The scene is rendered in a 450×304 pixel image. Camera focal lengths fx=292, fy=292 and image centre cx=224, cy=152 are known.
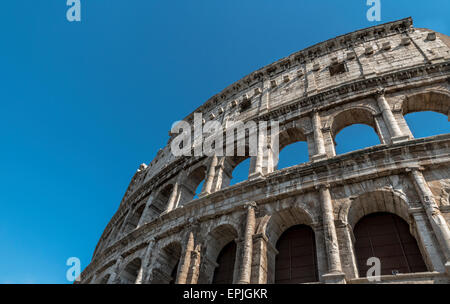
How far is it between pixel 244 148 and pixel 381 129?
5.47 metres

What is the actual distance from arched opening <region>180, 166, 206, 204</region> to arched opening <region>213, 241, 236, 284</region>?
4.35 m

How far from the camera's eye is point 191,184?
14711 mm

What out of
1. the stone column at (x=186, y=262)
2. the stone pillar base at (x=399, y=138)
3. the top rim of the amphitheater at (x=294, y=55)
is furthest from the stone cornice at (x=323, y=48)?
the stone column at (x=186, y=262)

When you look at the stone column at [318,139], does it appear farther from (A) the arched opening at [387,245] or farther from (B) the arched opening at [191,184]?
(B) the arched opening at [191,184]

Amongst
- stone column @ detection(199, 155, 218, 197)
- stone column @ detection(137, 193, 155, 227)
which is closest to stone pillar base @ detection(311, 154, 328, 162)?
stone column @ detection(199, 155, 218, 197)

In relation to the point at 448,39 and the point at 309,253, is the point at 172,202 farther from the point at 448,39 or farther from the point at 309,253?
the point at 448,39

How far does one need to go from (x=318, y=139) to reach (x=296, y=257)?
4334mm

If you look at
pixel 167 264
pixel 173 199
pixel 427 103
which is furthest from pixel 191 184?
pixel 427 103

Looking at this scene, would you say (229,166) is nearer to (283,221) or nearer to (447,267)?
(283,221)

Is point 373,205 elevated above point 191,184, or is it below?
below

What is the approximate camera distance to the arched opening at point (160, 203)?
15.2 metres

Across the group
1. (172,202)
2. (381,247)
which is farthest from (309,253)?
(172,202)

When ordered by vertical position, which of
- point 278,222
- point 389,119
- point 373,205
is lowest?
point 278,222

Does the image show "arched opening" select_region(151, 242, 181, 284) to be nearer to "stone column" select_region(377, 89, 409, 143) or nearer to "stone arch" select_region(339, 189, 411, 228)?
"stone arch" select_region(339, 189, 411, 228)
